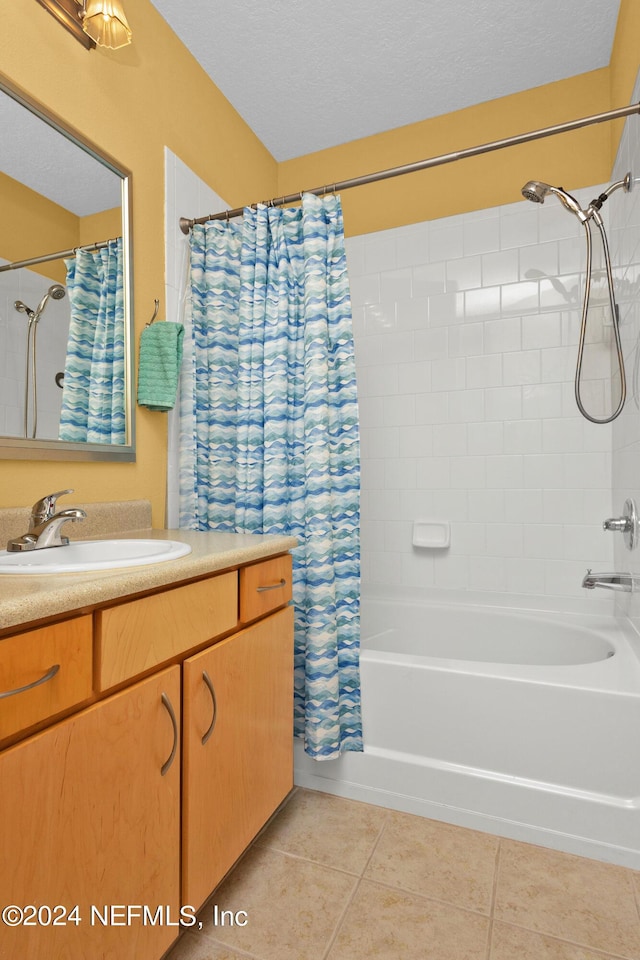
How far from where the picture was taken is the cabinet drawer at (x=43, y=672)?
0.71m

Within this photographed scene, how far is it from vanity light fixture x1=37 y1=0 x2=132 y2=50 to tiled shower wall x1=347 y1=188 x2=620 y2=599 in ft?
4.41

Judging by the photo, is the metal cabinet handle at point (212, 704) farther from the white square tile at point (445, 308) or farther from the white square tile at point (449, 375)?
the white square tile at point (445, 308)

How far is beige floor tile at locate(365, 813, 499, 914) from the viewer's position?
1.31 metres

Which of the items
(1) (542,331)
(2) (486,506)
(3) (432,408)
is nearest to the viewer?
(1) (542,331)

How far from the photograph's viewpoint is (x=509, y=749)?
153 cm

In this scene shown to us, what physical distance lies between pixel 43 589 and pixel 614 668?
5.16 ft

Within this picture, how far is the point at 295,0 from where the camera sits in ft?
5.95

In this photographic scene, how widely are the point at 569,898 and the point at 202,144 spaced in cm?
278

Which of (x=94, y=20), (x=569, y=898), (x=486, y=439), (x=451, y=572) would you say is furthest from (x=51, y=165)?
(x=569, y=898)

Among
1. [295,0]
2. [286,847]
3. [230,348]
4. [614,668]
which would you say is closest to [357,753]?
[286,847]

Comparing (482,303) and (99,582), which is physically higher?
(482,303)

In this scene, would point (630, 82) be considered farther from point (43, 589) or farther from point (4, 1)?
point (43, 589)

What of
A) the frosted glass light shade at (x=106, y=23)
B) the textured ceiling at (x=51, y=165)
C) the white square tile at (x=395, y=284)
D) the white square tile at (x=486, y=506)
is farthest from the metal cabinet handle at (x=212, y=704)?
the white square tile at (x=395, y=284)

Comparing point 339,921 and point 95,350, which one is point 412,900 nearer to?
point 339,921
